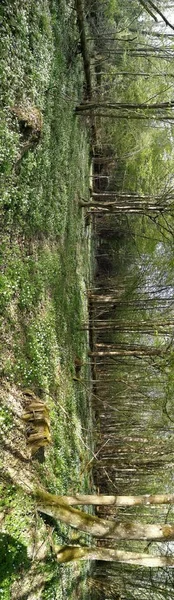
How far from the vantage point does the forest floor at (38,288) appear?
5742 millimetres

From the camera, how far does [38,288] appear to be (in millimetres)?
7410

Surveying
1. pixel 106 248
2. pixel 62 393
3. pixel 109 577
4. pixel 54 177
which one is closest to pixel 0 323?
pixel 62 393

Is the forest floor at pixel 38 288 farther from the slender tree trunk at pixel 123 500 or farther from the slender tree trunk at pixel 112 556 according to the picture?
the slender tree trunk at pixel 123 500

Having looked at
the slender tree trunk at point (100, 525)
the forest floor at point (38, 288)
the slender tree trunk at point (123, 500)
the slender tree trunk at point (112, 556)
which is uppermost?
the forest floor at point (38, 288)

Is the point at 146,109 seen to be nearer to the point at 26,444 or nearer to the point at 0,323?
the point at 0,323

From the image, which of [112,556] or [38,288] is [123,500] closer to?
[112,556]

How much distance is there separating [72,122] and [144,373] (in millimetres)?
7462

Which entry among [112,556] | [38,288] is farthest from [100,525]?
[38,288]

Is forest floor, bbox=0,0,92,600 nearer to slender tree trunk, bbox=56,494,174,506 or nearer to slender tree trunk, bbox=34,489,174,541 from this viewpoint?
slender tree trunk, bbox=34,489,174,541

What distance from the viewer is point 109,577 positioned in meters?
13.2

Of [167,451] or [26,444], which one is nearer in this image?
→ [26,444]

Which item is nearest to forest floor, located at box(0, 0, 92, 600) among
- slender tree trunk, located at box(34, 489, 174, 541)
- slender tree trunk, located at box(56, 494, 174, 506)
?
slender tree trunk, located at box(34, 489, 174, 541)

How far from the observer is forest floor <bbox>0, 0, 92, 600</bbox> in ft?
18.8

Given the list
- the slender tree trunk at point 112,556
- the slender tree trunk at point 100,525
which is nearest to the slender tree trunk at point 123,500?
the slender tree trunk at point 100,525
